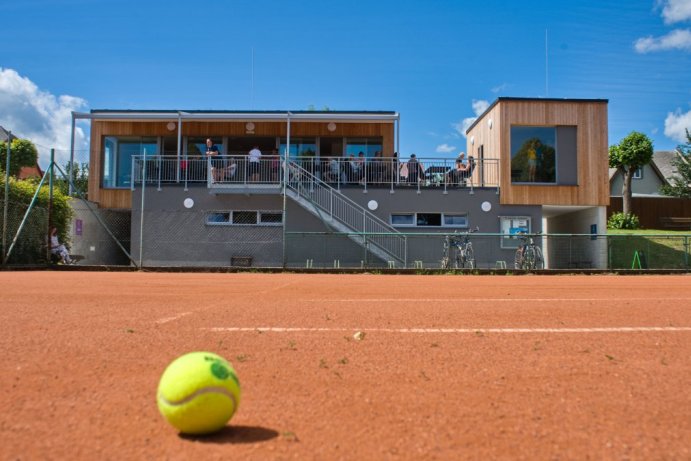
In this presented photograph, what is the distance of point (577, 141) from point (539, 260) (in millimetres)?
7482

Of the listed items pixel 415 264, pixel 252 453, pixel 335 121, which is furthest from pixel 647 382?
pixel 335 121

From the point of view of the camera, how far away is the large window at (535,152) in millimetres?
24125

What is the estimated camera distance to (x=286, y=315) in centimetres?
724

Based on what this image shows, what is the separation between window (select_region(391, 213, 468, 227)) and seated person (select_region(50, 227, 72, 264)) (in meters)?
12.0

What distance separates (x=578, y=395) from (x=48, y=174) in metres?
19.6

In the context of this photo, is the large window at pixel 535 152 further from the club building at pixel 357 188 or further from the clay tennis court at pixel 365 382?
the clay tennis court at pixel 365 382

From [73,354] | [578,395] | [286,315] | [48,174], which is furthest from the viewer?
[48,174]

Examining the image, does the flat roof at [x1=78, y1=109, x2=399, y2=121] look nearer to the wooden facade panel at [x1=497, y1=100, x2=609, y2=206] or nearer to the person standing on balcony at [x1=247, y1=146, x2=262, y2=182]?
the person standing on balcony at [x1=247, y1=146, x2=262, y2=182]

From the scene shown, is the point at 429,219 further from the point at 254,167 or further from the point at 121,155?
the point at 121,155

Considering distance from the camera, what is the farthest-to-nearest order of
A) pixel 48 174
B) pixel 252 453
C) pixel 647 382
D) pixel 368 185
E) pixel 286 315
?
1. pixel 368 185
2. pixel 48 174
3. pixel 286 315
4. pixel 647 382
5. pixel 252 453

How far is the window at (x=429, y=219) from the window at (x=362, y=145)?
4.34 meters

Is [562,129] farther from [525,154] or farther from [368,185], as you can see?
[368,185]

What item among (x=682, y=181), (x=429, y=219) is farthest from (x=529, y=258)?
(x=682, y=181)

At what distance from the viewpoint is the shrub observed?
34.6 m
